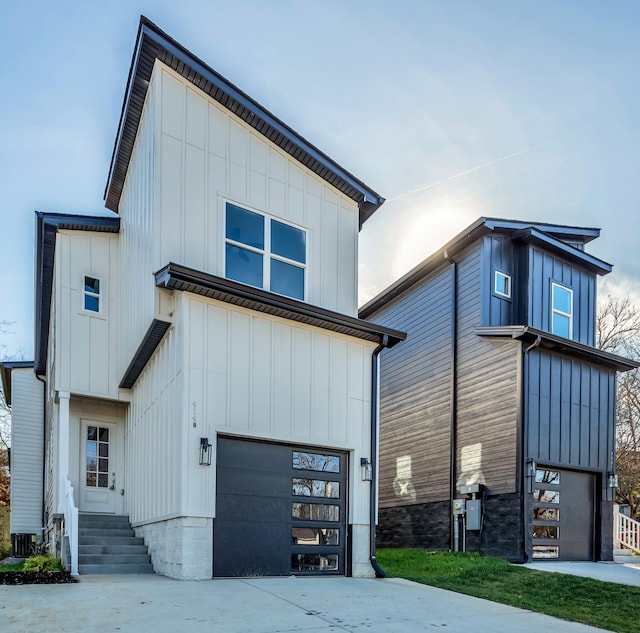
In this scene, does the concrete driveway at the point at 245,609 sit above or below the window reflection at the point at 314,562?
above

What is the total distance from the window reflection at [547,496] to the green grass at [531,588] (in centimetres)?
152

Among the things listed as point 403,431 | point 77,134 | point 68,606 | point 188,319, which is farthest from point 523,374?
point 77,134

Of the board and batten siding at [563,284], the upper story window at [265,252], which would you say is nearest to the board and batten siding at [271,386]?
the upper story window at [265,252]

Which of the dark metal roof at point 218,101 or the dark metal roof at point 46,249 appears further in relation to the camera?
the dark metal roof at point 46,249

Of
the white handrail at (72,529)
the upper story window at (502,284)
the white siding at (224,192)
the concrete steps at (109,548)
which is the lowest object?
the concrete steps at (109,548)

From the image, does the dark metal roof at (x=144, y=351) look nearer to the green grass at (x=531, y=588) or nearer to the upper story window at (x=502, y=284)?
the green grass at (x=531, y=588)

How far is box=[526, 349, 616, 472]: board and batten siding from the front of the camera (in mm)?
12156

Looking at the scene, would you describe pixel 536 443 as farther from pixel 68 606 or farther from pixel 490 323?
pixel 68 606

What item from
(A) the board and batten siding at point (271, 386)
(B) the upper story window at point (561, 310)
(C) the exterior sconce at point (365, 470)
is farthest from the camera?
(B) the upper story window at point (561, 310)

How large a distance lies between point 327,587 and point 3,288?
2167cm

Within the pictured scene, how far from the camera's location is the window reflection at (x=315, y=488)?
9.02m

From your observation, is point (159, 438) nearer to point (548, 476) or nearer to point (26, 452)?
point (548, 476)

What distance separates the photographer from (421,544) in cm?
1408

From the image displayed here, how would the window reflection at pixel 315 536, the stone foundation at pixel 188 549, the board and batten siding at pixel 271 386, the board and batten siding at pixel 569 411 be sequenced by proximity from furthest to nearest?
the board and batten siding at pixel 569 411
the window reflection at pixel 315 536
the board and batten siding at pixel 271 386
the stone foundation at pixel 188 549
